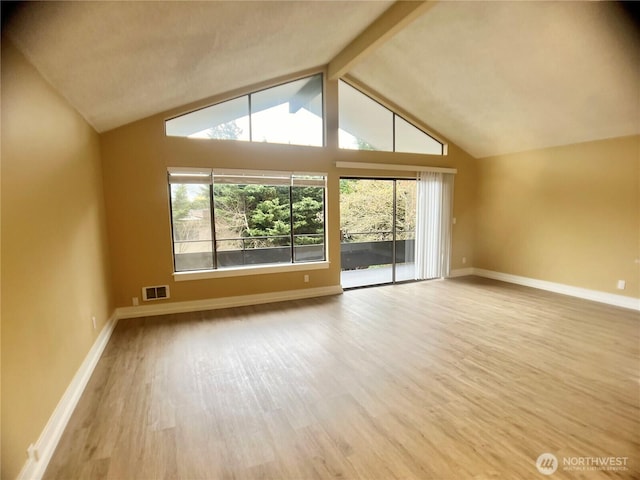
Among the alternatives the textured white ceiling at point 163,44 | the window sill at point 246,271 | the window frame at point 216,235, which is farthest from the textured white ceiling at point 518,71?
the window sill at point 246,271

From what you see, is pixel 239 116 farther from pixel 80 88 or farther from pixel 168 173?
pixel 80 88

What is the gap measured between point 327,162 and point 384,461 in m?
4.23

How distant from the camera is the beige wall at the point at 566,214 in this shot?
4.37 m

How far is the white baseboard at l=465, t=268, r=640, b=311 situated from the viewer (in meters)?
4.41

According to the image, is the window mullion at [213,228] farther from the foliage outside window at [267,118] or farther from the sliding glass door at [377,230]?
the sliding glass door at [377,230]

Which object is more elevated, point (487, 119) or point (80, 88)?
point (487, 119)

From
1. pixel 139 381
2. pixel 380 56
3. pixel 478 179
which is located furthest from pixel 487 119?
pixel 139 381

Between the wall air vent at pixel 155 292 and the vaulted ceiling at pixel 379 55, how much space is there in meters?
2.19

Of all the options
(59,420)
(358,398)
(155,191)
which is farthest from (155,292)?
(358,398)

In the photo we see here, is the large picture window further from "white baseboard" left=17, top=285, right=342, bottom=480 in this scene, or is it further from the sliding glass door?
the sliding glass door

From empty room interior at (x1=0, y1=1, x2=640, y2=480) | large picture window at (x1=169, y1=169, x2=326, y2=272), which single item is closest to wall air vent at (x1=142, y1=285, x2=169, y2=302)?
empty room interior at (x1=0, y1=1, x2=640, y2=480)

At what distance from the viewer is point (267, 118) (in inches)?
184

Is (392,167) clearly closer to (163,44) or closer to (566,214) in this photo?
(566,214)

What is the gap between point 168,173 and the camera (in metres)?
4.20
